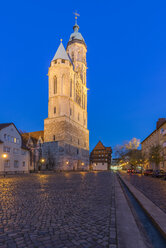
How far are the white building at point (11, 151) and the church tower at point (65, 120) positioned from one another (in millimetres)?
17046

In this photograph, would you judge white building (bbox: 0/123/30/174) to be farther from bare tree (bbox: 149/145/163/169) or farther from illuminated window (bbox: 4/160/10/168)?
bare tree (bbox: 149/145/163/169)

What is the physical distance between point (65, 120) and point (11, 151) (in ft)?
83.4

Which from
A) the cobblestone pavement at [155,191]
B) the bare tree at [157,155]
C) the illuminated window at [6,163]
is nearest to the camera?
the cobblestone pavement at [155,191]

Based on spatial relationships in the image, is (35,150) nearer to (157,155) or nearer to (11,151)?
(11,151)

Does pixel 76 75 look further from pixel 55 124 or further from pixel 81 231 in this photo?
pixel 81 231

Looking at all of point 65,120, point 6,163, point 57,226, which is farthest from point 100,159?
point 57,226

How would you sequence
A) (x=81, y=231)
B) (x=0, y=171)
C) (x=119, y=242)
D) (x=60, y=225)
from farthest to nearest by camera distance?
(x=0, y=171)
(x=60, y=225)
(x=81, y=231)
(x=119, y=242)

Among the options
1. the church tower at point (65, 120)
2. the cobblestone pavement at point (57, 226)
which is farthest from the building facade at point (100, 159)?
the cobblestone pavement at point (57, 226)

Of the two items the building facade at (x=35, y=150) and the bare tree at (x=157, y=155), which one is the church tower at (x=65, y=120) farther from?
the bare tree at (x=157, y=155)

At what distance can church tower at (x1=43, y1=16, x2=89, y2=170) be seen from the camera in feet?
193

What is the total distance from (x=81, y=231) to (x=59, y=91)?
60.9 meters

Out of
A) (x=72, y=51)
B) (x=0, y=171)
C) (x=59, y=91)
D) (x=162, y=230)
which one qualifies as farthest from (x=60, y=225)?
(x=72, y=51)

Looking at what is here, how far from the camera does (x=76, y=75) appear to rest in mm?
72062

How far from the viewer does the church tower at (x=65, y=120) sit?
193 ft
